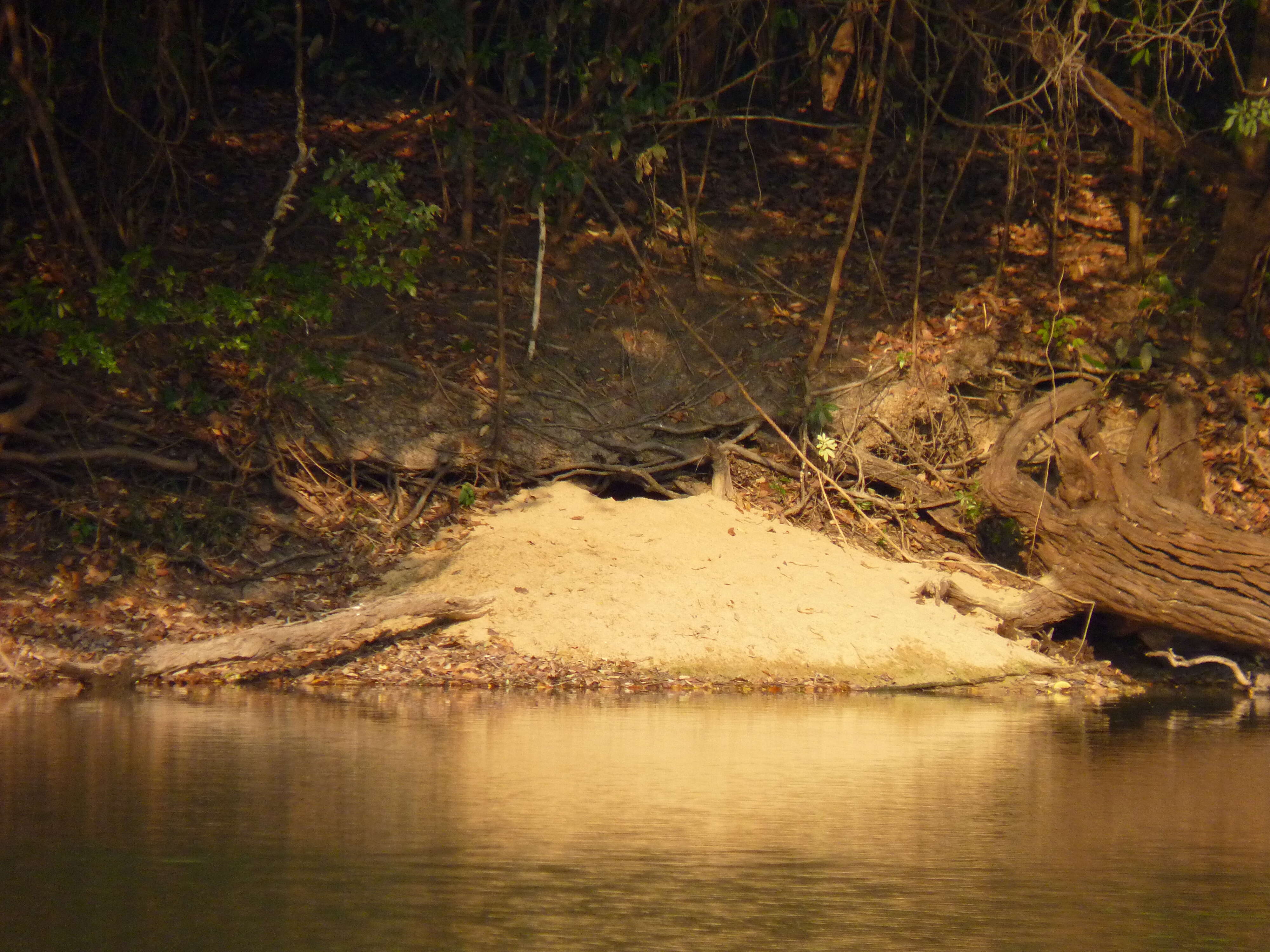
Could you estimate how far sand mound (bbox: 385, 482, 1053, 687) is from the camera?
1095cm

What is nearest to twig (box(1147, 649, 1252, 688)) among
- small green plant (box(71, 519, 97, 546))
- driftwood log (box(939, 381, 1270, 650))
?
driftwood log (box(939, 381, 1270, 650))

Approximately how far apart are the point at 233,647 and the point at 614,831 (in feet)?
16.6

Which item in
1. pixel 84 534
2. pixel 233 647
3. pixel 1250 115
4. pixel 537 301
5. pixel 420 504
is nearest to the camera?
pixel 233 647

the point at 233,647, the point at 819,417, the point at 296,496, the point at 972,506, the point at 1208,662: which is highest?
the point at 819,417

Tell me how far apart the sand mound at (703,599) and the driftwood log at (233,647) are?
83cm

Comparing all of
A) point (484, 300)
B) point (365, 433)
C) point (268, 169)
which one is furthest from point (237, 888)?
point (268, 169)

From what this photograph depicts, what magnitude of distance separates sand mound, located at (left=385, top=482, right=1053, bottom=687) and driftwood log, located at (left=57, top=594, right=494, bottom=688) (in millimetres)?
830

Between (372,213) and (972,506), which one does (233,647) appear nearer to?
(372,213)

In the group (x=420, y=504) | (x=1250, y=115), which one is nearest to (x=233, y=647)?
(x=420, y=504)

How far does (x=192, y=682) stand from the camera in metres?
10.2

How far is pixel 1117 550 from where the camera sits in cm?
1207

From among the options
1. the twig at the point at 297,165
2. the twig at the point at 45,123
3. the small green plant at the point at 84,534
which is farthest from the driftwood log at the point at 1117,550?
the twig at the point at 45,123

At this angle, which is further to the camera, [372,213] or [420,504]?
[420,504]

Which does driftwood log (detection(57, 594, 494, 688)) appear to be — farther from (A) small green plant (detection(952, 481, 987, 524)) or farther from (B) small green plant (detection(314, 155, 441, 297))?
(A) small green plant (detection(952, 481, 987, 524))
